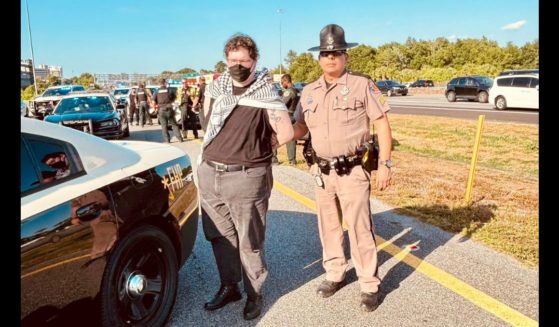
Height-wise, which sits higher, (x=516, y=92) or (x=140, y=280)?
(x=516, y=92)

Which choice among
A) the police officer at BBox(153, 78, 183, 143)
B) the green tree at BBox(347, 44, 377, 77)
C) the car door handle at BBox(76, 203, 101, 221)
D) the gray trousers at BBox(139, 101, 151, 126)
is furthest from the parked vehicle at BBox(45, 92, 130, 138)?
the green tree at BBox(347, 44, 377, 77)

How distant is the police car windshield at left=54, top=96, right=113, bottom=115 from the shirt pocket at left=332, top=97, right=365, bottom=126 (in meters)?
12.1

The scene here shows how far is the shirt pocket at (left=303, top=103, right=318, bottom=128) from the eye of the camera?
3252 mm

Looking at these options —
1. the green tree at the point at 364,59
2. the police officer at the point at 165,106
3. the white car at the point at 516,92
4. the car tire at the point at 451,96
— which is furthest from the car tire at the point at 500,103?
the green tree at the point at 364,59

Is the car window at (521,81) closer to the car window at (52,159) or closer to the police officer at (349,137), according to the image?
the police officer at (349,137)

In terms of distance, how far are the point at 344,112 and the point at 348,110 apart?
31 millimetres

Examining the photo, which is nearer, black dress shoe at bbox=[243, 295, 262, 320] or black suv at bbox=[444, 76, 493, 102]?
black dress shoe at bbox=[243, 295, 262, 320]

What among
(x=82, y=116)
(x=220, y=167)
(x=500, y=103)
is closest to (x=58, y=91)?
(x=82, y=116)

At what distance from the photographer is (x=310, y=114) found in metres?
3.28

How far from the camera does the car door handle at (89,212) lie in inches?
87.0

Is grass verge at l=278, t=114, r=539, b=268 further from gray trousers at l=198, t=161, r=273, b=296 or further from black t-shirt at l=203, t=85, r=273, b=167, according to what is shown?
black t-shirt at l=203, t=85, r=273, b=167

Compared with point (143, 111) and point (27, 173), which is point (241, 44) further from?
point (143, 111)

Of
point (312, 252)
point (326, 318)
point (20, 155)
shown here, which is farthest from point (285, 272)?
point (20, 155)

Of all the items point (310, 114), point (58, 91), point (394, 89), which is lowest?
point (310, 114)
